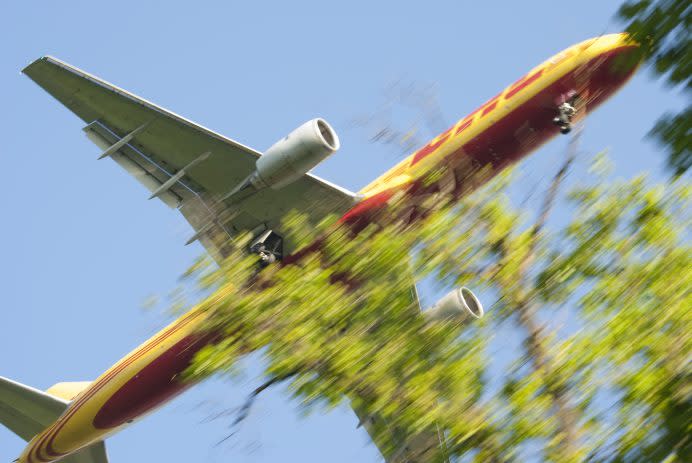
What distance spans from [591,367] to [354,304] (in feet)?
13.1

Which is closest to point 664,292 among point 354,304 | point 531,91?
point 354,304

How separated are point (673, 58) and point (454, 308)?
16013 millimetres

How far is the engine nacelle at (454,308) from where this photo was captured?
12.7 meters

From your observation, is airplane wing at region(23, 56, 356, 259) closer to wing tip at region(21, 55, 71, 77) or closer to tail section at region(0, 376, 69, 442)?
wing tip at region(21, 55, 71, 77)

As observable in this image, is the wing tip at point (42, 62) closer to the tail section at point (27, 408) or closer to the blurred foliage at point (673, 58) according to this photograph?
the tail section at point (27, 408)

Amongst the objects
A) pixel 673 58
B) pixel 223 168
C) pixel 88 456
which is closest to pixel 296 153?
pixel 223 168

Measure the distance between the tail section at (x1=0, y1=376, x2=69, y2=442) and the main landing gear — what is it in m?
17.4

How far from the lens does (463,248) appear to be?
44.8 ft

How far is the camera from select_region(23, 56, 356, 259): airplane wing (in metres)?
25.9

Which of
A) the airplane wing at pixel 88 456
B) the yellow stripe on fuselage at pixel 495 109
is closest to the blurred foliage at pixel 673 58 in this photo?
Answer: the yellow stripe on fuselage at pixel 495 109

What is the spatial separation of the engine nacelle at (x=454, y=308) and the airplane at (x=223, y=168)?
0.36 ft

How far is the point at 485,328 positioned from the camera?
11.7 metres

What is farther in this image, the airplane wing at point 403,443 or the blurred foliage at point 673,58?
the airplane wing at point 403,443

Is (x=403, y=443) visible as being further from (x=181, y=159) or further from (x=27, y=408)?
(x=27, y=408)
